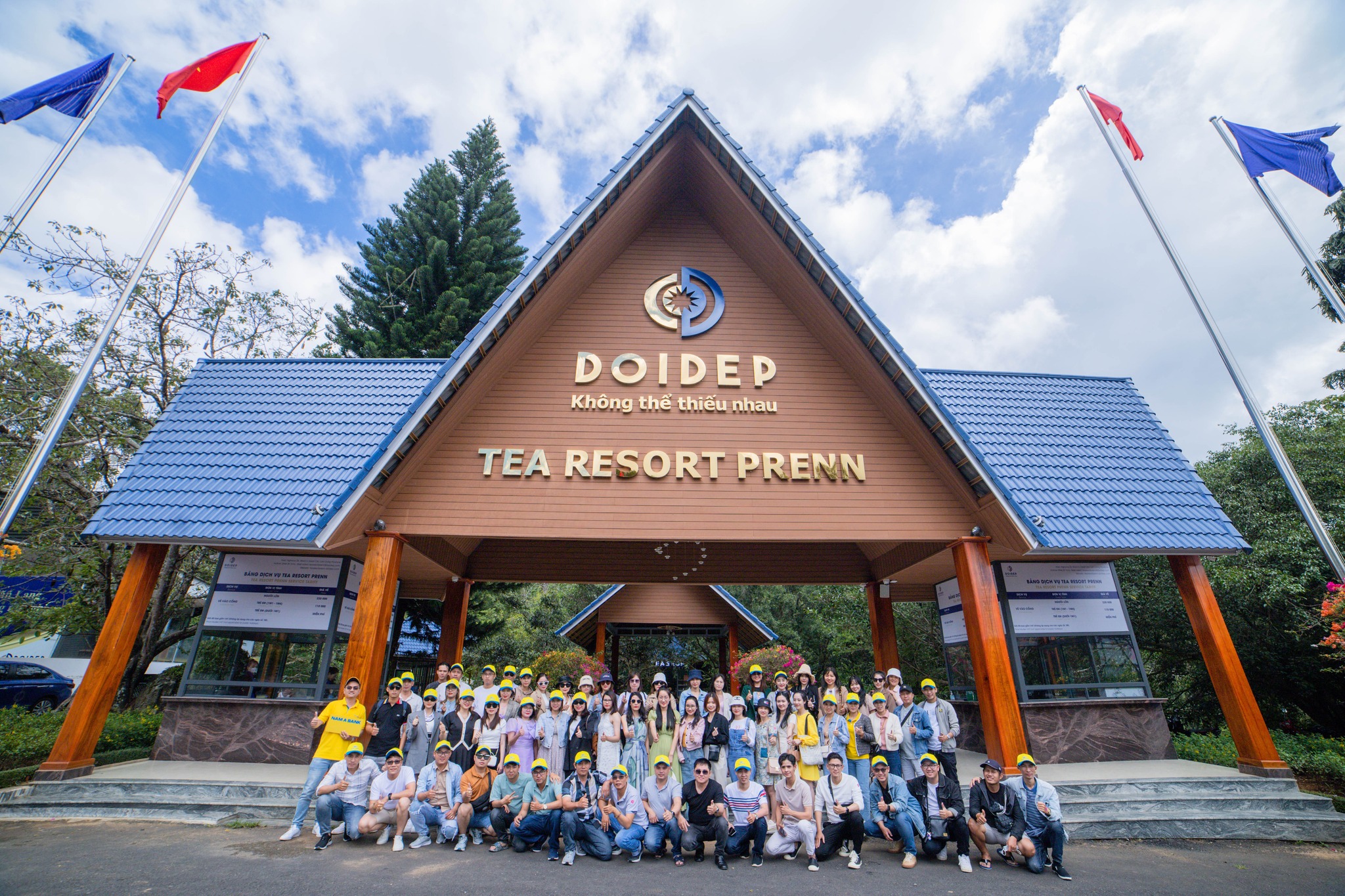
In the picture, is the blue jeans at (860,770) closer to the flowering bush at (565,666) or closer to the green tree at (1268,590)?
the flowering bush at (565,666)

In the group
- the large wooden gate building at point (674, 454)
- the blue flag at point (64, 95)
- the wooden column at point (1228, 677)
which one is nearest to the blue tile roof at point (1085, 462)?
the large wooden gate building at point (674, 454)

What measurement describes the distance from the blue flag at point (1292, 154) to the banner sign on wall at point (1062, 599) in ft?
20.6

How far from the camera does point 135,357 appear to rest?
15.3 metres

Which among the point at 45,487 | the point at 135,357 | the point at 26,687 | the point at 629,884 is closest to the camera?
the point at 629,884

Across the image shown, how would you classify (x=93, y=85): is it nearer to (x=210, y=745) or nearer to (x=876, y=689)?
(x=210, y=745)

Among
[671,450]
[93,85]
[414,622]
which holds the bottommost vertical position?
Result: [414,622]

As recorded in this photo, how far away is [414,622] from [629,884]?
15.1 metres

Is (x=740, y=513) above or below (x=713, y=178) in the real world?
below

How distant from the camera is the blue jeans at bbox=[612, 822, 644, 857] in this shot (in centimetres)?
639

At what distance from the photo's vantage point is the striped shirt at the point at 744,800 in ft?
21.5

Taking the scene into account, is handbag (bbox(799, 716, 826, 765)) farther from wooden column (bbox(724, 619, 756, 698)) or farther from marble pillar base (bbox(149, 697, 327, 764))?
wooden column (bbox(724, 619, 756, 698))

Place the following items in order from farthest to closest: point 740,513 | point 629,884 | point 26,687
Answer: point 26,687 < point 740,513 < point 629,884

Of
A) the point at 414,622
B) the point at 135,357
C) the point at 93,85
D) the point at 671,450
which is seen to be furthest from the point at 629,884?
the point at 135,357

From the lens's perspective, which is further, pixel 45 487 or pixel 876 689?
pixel 45 487
